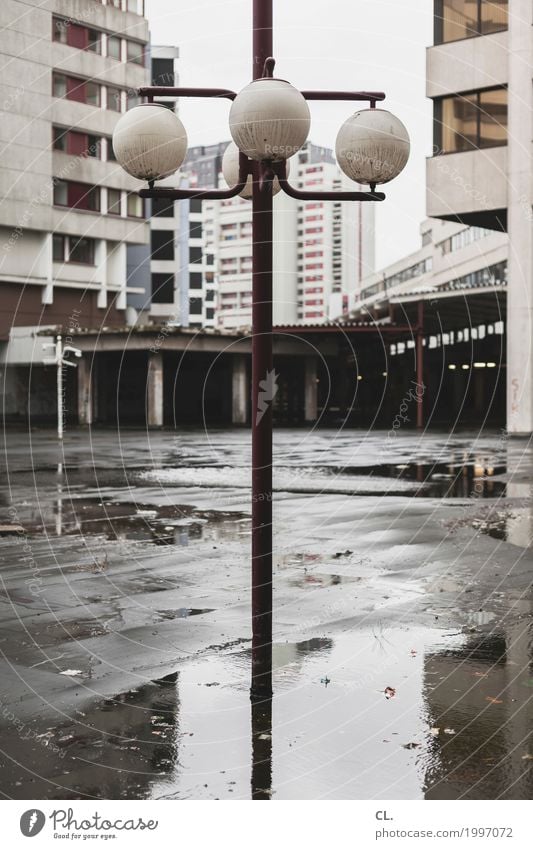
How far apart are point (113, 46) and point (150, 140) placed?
6280cm

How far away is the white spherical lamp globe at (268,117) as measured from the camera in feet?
16.8

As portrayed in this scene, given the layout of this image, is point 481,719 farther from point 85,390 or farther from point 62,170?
point 62,170

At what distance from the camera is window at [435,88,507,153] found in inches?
1399

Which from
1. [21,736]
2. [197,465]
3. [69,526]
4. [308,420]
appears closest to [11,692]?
[21,736]

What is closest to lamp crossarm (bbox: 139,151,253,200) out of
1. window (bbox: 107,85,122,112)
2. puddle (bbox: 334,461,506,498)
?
puddle (bbox: 334,461,506,498)

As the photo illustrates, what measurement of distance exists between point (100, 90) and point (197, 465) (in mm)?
43881

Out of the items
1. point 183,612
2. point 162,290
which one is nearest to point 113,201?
point 162,290

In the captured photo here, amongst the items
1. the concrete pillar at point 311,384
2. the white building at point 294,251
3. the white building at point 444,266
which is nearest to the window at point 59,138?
the concrete pillar at point 311,384

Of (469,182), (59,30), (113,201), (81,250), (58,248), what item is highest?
(59,30)

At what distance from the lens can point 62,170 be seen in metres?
60.6

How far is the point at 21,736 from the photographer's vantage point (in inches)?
201

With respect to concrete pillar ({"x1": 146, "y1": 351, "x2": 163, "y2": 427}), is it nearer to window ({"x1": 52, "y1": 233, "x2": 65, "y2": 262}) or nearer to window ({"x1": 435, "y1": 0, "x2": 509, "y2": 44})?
window ({"x1": 52, "y1": 233, "x2": 65, "y2": 262})

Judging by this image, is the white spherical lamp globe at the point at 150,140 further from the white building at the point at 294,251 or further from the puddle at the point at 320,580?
the white building at the point at 294,251
